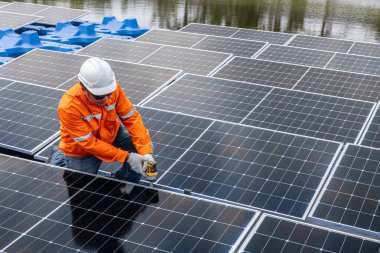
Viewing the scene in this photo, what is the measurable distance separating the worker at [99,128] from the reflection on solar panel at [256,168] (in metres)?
0.64

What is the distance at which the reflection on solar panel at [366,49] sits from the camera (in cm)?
1372

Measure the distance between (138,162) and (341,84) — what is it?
5869 millimetres

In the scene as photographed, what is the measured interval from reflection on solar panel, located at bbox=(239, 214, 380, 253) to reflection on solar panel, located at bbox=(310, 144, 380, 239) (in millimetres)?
934

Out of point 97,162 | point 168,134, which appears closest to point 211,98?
point 168,134

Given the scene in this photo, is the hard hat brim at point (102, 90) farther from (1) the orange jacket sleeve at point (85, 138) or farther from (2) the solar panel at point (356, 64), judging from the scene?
(2) the solar panel at point (356, 64)

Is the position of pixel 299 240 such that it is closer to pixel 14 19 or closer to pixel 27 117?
pixel 27 117

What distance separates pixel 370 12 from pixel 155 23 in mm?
7329

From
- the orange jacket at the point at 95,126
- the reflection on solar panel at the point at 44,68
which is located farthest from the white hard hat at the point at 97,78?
the reflection on solar panel at the point at 44,68

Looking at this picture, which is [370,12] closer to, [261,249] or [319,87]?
[319,87]

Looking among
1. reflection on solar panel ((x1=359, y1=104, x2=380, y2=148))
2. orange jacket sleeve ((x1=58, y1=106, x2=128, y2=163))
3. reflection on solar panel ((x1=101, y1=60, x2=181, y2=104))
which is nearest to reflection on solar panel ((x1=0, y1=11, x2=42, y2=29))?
reflection on solar panel ((x1=101, y1=60, x2=181, y2=104))

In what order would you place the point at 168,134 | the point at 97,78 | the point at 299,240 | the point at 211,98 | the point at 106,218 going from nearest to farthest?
the point at 299,240 < the point at 106,218 < the point at 97,78 < the point at 168,134 < the point at 211,98

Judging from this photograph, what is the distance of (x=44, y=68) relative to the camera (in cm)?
1134

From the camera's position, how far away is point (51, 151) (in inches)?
296

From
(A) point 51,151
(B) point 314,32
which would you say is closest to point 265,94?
(A) point 51,151
